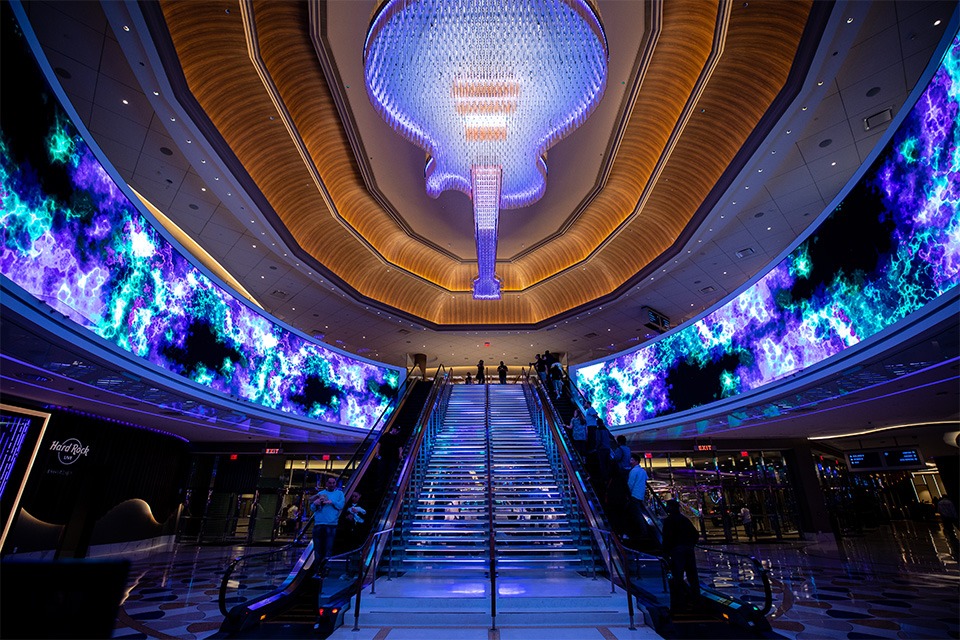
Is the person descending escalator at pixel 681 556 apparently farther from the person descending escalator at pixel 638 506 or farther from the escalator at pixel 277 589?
the escalator at pixel 277 589

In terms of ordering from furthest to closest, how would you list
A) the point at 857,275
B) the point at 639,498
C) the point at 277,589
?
the point at 639,498
the point at 857,275
the point at 277,589

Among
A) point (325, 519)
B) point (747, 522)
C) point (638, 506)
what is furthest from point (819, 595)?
point (747, 522)

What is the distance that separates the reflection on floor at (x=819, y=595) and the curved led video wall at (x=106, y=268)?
3.71 metres

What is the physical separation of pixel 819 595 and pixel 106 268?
36.8ft

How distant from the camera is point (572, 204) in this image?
14094 mm

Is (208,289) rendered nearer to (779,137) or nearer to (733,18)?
(733,18)

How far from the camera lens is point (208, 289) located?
9977 mm

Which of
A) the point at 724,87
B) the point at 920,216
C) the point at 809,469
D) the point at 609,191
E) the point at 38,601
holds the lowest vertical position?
the point at 38,601

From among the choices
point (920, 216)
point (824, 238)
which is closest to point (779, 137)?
point (824, 238)

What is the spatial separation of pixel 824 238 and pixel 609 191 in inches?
250

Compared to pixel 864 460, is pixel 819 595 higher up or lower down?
lower down

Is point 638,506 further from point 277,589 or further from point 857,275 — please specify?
point 277,589

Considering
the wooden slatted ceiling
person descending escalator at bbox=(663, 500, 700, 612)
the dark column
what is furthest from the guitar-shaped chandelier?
the dark column

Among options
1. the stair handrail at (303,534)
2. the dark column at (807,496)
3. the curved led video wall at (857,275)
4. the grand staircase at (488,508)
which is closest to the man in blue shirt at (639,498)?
the grand staircase at (488,508)
